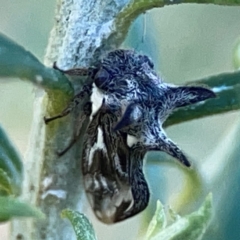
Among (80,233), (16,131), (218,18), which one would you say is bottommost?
(80,233)

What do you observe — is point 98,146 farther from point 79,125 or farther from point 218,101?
point 218,101

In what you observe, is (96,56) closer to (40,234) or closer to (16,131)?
(40,234)

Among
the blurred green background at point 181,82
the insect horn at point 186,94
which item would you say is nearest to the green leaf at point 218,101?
the insect horn at point 186,94

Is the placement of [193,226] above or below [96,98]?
below

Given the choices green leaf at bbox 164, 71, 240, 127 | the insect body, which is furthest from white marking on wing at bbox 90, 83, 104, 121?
green leaf at bbox 164, 71, 240, 127

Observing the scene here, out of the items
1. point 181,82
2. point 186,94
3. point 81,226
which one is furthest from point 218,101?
point 181,82

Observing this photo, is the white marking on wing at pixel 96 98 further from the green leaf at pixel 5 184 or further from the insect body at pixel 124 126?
the green leaf at pixel 5 184

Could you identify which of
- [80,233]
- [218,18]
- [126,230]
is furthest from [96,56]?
[218,18]

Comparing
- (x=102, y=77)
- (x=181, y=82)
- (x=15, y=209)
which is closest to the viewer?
(x=15, y=209)
